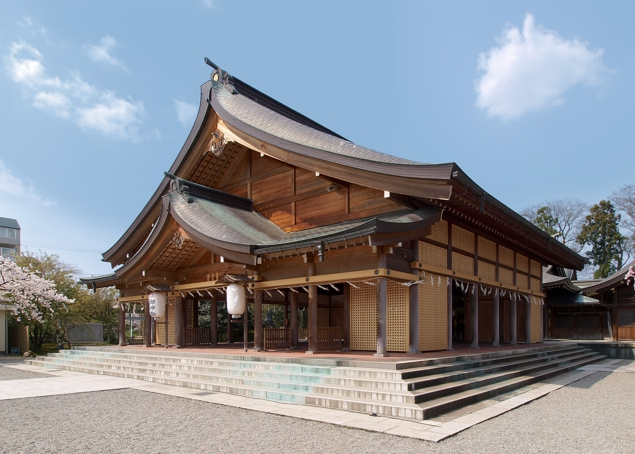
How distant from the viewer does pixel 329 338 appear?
40.4ft

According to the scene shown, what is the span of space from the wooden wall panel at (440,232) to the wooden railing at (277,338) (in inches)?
193

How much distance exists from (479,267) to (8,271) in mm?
18704

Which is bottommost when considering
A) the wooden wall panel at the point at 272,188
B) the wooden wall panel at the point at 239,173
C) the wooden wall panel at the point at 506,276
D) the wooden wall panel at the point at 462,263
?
the wooden wall panel at the point at 506,276

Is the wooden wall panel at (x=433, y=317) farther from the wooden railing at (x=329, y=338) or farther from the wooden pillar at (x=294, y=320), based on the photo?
the wooden pillar at (x=294, y=320)

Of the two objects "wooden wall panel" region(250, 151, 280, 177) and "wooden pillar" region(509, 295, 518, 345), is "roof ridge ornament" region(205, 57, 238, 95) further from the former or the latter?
"wooden pillar" region(509, 295, 518, 345)

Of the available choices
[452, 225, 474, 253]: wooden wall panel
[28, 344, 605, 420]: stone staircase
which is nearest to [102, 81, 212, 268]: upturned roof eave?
[28, 344, 605, 420]: stone staircase

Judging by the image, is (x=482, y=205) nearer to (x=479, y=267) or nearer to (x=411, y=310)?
(x=411, y=310)

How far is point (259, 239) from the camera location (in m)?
12.8

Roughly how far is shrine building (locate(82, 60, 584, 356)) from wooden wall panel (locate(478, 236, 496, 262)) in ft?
0.20

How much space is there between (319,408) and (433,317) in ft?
17.0

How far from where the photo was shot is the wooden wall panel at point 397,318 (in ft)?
37.3

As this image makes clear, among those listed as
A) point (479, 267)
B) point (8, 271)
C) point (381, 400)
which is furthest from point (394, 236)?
point (8, 271)

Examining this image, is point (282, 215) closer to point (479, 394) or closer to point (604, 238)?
point (479, 394)

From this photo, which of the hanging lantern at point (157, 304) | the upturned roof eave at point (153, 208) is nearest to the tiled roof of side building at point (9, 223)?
the upturned roof eave at point (153, 208)
